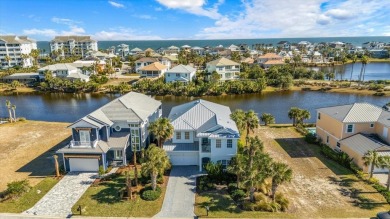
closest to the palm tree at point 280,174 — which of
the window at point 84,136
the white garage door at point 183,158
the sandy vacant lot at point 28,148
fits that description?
the white garage door at point 183,158

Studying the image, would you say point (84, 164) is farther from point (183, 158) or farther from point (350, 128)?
point (350, 128)

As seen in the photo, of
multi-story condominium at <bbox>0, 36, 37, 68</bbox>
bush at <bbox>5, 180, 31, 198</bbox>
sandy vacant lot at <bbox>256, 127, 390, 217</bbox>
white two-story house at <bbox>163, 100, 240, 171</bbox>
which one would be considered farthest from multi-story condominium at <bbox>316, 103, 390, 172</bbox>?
multi-story condominium at <bbox>0, 36, 37, 68</bbox>

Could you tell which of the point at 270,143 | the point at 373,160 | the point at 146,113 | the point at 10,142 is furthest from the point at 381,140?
the point at 10,142

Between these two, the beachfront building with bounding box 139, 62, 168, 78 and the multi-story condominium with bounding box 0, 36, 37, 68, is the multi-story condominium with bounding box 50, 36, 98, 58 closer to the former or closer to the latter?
the multi-story condominium with bounding box 0, 36, 37, 68

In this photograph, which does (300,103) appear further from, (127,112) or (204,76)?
(127,112)

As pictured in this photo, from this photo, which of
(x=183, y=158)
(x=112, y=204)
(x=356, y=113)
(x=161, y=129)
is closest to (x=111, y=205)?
(x=112, y=204)

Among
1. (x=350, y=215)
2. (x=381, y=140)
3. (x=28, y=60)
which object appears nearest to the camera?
(x=350, y=215)
